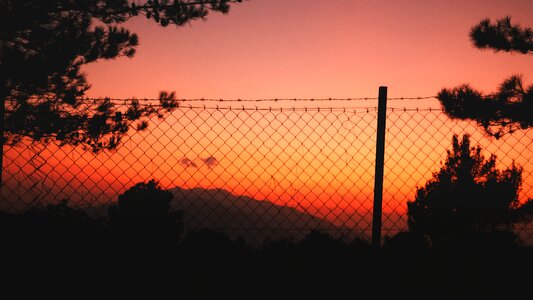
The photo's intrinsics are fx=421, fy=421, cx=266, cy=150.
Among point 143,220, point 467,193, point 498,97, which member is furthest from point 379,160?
point 467,193

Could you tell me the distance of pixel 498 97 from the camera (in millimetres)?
7137

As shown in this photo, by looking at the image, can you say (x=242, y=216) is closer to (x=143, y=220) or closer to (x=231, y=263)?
(x=231, y=263)

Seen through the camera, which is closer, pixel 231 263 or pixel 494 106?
pixel 231 263

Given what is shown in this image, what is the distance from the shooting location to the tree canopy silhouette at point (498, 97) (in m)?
7.06

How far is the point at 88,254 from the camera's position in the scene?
110 inches

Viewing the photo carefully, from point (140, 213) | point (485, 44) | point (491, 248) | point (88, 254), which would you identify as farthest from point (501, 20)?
point (88, 254)

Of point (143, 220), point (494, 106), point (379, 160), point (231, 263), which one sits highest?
point (494, 106)

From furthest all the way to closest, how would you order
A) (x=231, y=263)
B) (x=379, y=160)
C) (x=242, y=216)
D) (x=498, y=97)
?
(x=498, y=97), (x=242, y=216), (x=379, y=160), (x=231, y=263)

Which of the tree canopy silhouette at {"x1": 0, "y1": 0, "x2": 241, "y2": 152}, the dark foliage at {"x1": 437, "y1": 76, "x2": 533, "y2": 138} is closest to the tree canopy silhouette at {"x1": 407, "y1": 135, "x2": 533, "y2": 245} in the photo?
the dark foliage at {"x1": 437, "y1": 76, "x2": 533, "y2": 138}

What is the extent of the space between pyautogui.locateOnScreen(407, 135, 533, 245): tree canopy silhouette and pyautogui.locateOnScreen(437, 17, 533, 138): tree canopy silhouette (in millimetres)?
7933

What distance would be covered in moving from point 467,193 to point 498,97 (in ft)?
38.1

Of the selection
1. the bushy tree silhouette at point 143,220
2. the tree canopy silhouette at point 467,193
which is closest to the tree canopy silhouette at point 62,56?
the bushy tree silhouette at point 143,220

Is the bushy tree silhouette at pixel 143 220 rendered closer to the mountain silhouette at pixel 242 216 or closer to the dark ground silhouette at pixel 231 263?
the dark ground silhouette at pixel 231 263

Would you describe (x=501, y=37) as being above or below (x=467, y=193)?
above
